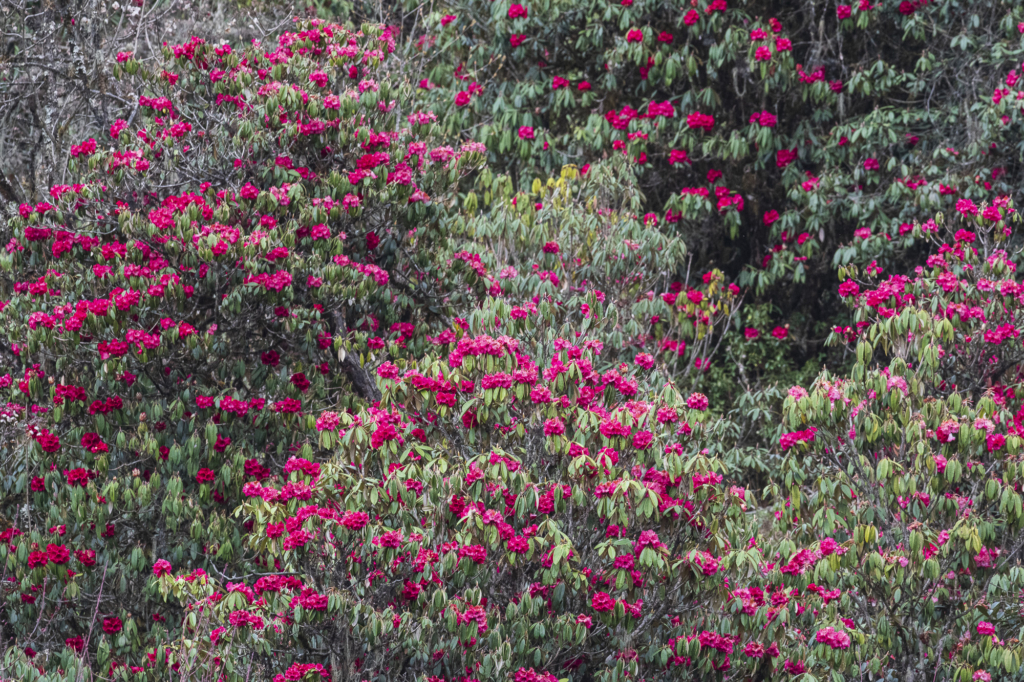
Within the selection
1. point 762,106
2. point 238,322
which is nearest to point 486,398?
point 238,322

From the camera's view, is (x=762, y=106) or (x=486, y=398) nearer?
(x=486, y=398)

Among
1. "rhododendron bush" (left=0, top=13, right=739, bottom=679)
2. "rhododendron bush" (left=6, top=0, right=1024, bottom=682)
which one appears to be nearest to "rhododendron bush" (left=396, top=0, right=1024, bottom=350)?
"rhododendron bush" (left=6, top=0, right=1024, bottom=682)

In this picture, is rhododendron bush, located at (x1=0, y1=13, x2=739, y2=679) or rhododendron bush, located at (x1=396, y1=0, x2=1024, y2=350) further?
rhododendron bush, located at (x1=396, y1=0, x2=1024, y2=350)

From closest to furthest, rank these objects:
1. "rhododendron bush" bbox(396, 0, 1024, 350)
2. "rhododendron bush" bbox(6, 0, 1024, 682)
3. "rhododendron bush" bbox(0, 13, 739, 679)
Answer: "rhododendron bush" bbox(6, 0, 1024, 682) < "rhododendron bush" bbox(0, 13, 739, 679) < "rhododendron bush" bbox(396, 0, 1024, 350)

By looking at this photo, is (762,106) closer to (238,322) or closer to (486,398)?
(238,322)

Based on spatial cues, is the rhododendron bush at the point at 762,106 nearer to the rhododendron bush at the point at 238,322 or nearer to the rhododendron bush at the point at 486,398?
the rhododendron bush at the point at 486,398

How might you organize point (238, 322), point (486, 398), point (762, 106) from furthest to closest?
point (762, 106), point (238, 322), point (486, 398)

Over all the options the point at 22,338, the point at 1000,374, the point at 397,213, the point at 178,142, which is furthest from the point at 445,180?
the point at 1000,374

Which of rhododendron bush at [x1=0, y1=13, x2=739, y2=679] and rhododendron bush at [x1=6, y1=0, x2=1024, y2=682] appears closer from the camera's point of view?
rhododendron bush at [x1=6, y1=0, x2=1024, y2=682]

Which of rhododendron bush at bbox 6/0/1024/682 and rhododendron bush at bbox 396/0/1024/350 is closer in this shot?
rhododendron bush at bbox 6/0/1024/682

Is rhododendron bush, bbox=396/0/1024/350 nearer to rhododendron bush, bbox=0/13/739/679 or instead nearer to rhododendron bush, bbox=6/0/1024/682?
rhododendron bush, bbox=6/0/1024/682

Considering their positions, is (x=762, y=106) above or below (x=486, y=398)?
above

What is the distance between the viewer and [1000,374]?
532 centimetres

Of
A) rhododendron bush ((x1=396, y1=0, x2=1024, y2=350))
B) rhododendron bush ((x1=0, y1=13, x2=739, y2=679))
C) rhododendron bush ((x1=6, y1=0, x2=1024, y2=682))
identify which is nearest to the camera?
rhododendron bush ((x1=6, y1=0, x2=1024, y2=682))
